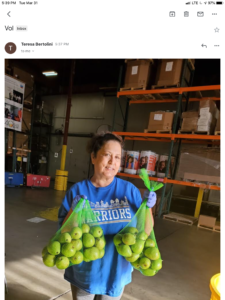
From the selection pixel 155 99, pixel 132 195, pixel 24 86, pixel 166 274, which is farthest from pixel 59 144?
pixel 132 195

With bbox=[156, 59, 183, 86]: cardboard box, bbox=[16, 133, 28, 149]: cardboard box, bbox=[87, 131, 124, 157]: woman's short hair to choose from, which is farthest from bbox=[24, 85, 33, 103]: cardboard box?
bbox=[87, 131, 124, 157]: woman's short hair

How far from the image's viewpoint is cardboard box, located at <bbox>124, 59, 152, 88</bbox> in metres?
5.65

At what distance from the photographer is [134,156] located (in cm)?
577

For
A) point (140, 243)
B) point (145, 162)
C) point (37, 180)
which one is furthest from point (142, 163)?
point (37, 180)

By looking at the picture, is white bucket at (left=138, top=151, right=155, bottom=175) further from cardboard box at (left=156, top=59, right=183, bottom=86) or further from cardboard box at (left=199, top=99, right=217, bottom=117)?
cardboard box at (left=156, top=59, right=183, bottom=86)

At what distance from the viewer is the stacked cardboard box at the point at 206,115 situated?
16.1ft

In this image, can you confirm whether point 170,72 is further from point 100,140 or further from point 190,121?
point 100,140

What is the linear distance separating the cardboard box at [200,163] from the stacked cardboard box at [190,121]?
62 centimetres

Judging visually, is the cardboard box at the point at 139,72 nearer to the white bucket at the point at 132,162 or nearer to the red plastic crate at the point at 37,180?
the white bucket at the point at 132,162

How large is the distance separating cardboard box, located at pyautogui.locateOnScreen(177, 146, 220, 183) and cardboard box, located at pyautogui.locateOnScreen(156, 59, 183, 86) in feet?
6.25

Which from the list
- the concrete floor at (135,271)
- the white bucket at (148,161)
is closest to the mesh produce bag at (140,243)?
the concrete floor at (135,271)
